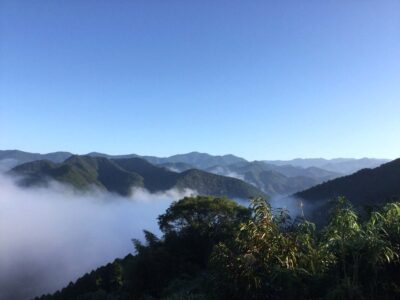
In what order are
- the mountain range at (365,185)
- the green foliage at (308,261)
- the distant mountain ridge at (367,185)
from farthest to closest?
the distant mountain ridge at (367,185), the mountain range at (365,185), the green foliage at (308,261)

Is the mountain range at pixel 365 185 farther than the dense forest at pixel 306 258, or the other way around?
the mountain range at pixel 365 185

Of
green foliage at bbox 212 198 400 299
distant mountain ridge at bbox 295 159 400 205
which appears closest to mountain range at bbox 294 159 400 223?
distant mountain ridge at bbox 295 159 400 205

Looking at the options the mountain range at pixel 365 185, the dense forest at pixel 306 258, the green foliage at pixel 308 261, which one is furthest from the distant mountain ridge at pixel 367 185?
the green foliage at pixel 308 261

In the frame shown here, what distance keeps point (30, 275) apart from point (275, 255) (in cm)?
14794

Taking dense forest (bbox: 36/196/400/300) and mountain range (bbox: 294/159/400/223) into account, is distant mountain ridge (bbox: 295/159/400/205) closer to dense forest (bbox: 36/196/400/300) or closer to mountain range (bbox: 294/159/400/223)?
mountain range (bbox: 294/159/400/223)

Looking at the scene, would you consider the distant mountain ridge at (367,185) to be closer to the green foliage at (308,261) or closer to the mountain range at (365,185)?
the mountain range at (365,185)

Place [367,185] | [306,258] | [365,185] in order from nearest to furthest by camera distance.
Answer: [306,258] < [367,185] < [365,185]

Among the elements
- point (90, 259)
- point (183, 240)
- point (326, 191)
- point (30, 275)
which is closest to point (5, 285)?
point (30, 275)

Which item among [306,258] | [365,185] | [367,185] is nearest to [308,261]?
[306,258]

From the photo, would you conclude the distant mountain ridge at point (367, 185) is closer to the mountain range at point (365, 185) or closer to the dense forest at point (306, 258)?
the mountain range at point (365, 185)

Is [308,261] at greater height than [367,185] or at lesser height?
lesser

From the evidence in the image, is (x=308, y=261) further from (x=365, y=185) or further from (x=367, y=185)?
(x=365, y=185)

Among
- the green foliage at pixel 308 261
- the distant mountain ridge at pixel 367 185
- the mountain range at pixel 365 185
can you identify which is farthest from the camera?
the distant mountain ridge at pixel 367 185

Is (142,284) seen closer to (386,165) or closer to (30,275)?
(386,165)
